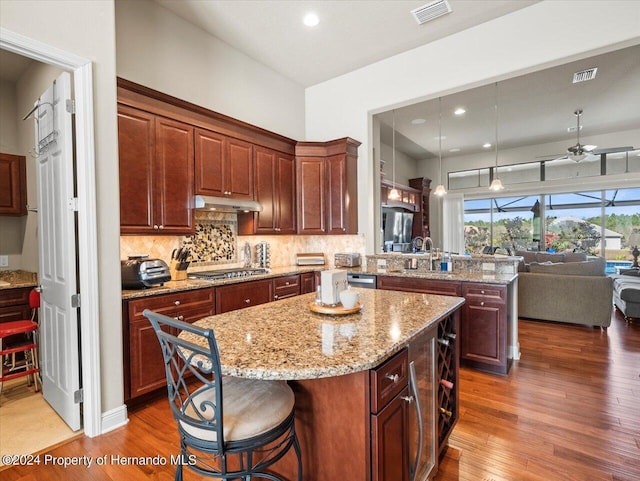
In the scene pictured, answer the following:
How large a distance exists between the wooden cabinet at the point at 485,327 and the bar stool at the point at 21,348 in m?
3.91

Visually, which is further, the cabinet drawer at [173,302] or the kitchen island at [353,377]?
the cabinet drawer at [173,302]

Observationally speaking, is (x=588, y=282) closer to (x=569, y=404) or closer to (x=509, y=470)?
(x=569, y=404)

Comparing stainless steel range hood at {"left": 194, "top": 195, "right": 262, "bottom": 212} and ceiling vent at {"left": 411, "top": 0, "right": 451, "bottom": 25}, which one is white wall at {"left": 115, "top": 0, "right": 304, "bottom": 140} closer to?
stainless steel range hood at {"left": 194, "top": 195, "right": 262, "bottom": 212}

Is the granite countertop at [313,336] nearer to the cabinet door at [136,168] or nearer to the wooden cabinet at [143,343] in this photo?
the wooden cabinet at [143,343]

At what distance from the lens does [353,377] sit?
3.93ft

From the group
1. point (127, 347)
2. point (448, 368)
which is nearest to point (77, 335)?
point (127, 347)

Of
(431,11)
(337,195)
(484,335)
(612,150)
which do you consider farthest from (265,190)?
(612,150)

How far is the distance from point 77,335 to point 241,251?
2.14 m

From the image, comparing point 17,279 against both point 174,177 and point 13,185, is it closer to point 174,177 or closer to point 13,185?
point 13,185

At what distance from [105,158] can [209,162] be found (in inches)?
47.2

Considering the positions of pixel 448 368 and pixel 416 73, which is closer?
pixel 448 368

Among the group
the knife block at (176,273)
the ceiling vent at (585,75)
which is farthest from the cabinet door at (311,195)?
the ceiling vent at (585,75)

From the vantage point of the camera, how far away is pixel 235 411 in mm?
1239

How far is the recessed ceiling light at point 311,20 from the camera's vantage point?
3.28 metres
